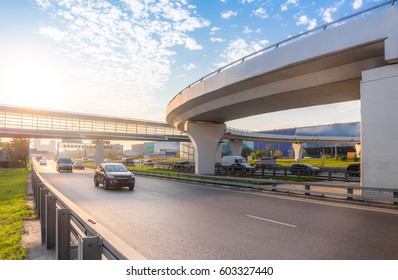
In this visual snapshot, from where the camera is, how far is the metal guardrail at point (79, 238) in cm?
362

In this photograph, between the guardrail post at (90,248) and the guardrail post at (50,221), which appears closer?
the guardrail post at (90,248)

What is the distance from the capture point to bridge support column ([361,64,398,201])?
12.2 m

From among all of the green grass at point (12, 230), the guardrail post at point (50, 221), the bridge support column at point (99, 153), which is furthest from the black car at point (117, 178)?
the bridge support column at point (99, 153)

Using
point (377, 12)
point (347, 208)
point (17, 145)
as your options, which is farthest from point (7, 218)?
point (17, 145)

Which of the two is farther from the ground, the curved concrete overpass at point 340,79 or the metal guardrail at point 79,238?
the curved concrete overpass at point 340,79

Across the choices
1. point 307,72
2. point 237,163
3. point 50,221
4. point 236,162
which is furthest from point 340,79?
point 236,162

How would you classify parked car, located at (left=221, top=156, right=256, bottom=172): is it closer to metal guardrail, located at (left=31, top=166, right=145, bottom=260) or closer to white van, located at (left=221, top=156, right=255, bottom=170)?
white van, located at (left=221, top=156, right=255, bottom=170)

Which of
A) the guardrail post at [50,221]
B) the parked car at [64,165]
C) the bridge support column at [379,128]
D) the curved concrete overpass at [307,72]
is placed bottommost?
the parked car at [64,165]

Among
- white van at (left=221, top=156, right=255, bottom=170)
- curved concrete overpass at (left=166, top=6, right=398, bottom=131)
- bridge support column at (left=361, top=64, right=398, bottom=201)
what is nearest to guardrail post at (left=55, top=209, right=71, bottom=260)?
bridge support column at (left=361, top=64, right=398, bottom=201)

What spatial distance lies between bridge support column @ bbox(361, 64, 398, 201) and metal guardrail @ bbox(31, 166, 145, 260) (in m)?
12.0

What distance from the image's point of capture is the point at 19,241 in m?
7.12

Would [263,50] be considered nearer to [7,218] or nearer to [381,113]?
[381,113]

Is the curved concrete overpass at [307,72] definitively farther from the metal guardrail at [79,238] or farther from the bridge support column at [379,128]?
the metal guardrail at [79,238]

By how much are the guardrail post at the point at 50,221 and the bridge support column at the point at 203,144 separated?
946 inches
